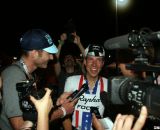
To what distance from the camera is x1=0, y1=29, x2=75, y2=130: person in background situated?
3191mm

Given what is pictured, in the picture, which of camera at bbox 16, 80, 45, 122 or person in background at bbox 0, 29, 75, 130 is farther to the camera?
person in background at bbox 0, 29, 75, 130

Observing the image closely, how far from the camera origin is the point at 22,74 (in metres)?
3.34

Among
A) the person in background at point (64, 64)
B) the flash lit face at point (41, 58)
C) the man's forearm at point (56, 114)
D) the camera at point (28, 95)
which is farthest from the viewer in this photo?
the person in background at point (64, 64)

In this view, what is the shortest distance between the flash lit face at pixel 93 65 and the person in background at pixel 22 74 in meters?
0.90

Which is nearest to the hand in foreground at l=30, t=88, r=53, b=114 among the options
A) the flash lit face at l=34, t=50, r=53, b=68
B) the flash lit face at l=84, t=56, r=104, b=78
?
the flash lit face at l=34, t=50, r=53, b=68

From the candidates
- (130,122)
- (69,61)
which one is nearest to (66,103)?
(130,122)

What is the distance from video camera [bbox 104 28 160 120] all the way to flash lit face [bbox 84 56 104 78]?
7.37 ft

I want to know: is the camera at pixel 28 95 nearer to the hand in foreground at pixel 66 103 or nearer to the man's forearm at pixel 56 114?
the man's forearm at pixel 56 114

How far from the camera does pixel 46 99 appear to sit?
242 cm

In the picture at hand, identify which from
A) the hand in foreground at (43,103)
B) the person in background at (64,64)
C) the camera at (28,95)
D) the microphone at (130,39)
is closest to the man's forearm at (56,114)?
the camera at (28,95)

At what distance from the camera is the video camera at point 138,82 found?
72.1 inches

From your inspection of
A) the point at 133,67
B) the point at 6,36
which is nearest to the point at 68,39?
the point at 133,67

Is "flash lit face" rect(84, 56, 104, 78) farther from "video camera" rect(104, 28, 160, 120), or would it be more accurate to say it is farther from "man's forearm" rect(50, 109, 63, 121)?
"video camera" rect(104, 28, 160, 120)

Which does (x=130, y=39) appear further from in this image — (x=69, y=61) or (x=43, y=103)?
(x=69, y=61)
